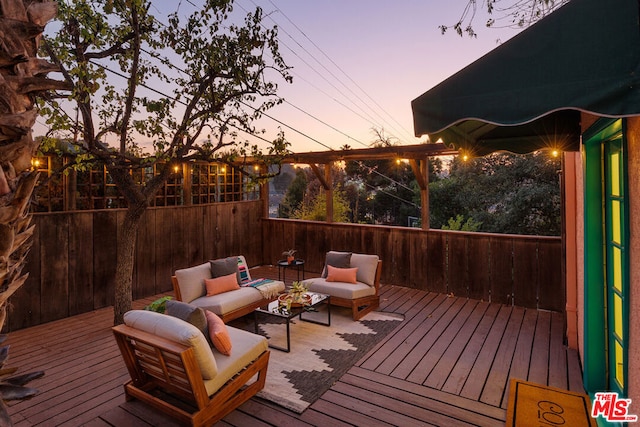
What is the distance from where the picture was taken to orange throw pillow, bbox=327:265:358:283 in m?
5.54

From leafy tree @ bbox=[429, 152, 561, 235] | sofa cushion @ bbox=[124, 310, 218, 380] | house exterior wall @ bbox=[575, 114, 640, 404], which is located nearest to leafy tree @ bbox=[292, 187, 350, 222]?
leafy tree @ bbox=[429, 152, 561, 235]

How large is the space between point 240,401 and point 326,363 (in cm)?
109

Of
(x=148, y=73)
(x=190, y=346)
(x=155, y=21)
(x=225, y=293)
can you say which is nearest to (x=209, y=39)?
(x=155, y=21)

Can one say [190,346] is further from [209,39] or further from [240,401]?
[209,39]

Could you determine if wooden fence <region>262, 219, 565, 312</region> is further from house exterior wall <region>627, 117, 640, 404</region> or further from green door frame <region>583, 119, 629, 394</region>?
house exterior wall <region>627, 117, 640, 404</region>

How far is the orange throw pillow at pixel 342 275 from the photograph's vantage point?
5535mm

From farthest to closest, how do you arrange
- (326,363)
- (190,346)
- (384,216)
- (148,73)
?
(384,216), (148,73), (326,363), (190,346)

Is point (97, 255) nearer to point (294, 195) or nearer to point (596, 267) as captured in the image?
point (596, 267)

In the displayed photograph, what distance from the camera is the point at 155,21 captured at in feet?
14.9

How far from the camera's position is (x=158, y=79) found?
519cm

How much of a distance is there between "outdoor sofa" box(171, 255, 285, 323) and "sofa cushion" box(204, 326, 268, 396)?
4.04ft

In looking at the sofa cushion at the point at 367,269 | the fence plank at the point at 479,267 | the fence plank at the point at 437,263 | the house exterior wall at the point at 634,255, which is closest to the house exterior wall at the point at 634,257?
the house exterior wall at the point at 634,255

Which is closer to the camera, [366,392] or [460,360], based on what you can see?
[366,392]

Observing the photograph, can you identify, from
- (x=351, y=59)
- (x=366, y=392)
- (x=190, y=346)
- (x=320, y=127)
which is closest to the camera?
(x=190, y=346)
